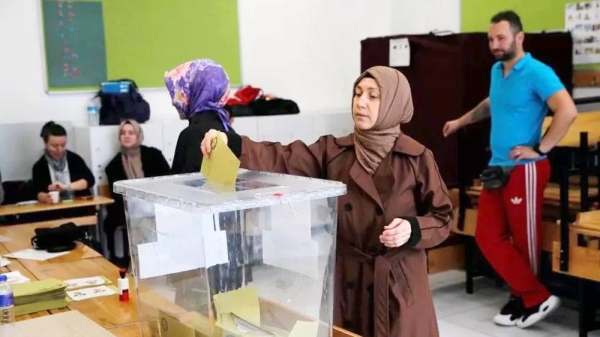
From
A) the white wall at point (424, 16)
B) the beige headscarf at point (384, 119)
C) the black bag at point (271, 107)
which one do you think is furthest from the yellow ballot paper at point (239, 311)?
the white wall at point (424, 16)

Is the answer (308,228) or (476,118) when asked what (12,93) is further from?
(308,228)

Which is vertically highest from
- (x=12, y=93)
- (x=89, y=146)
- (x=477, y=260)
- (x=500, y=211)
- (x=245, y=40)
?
(x=245, y=40)

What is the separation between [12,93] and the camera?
5.33 meters

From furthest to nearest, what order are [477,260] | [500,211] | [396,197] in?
[477,260] → [500,211] → [396,197]

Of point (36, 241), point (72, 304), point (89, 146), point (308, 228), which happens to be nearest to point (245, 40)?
point (89, 146)

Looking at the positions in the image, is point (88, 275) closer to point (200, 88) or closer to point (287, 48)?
point (200, 88)

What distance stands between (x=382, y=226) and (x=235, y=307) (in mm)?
759

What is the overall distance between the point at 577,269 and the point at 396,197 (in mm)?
2012

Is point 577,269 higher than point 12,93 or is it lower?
lower

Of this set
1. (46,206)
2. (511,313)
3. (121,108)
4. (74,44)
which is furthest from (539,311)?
(74,44)

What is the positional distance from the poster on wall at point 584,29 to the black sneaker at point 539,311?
1.87m

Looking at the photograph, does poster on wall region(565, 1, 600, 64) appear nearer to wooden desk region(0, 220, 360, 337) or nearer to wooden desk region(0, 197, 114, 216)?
wooden desk region(0, 197, 114, 216)

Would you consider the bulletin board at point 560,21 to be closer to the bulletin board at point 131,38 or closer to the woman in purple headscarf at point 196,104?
the bulletin board at point 131,38

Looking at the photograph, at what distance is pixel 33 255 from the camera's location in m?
2.87
